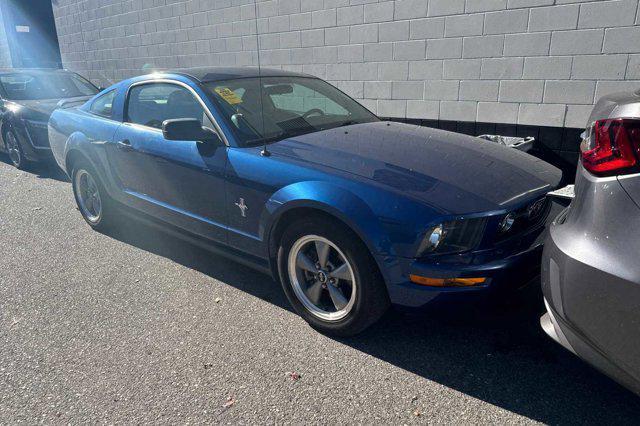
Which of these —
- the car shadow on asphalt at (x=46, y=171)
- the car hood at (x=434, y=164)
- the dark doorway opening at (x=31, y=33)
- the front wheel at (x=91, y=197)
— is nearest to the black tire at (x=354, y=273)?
the car hood at (x=434, y=164)

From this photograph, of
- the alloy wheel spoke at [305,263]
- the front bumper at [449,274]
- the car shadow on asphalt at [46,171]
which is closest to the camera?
the front bumper at [449,274]

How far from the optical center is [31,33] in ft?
51.6

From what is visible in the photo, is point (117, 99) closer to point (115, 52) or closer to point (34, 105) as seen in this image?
point (34, 105)

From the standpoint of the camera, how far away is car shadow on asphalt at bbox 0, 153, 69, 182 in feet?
23.7

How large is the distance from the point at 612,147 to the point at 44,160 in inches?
293

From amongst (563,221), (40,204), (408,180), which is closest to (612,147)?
(563,221)

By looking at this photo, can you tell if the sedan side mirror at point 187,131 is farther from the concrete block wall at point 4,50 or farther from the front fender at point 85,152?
the concrete block wall at point 4,50

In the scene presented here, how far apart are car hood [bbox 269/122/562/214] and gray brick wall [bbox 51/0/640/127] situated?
2269 mm

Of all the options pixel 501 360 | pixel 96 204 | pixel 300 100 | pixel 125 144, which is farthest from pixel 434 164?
pixel 96 204

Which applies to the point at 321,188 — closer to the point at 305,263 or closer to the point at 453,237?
the point at 305,263

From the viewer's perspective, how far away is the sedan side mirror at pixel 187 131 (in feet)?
10.4

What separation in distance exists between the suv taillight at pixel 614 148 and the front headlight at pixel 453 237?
2.01ft

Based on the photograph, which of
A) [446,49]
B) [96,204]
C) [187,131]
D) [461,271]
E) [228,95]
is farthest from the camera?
[446,49]

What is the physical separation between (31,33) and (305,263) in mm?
16979
